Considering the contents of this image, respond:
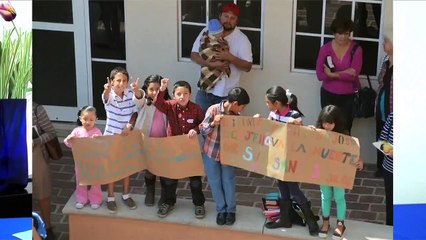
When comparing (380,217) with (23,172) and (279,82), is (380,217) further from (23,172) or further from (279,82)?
(23,172)

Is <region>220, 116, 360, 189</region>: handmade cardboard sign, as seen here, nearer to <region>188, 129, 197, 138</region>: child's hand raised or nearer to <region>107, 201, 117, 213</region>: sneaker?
<region>188, 129, 197, 138</region>: child's hand raised

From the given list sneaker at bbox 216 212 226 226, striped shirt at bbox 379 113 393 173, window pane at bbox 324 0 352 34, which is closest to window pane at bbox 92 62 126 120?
sneaker at bbox 216 212 226 226

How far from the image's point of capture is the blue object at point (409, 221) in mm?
3553

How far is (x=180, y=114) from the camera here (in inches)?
154

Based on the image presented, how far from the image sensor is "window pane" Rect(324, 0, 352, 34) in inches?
154

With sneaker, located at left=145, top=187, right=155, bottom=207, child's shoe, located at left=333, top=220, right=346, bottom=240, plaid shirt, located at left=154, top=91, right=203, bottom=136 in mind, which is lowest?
child's shoe, located at left=333, top=220, right=346, bottom=240

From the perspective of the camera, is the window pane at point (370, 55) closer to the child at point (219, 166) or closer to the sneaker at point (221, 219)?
the child at point (219, 166)

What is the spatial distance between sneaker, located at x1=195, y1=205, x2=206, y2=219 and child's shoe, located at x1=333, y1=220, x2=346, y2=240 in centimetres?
67

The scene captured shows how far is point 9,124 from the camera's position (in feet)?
12.0

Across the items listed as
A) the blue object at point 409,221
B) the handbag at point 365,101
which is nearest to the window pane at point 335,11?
the handbag at point 365,101

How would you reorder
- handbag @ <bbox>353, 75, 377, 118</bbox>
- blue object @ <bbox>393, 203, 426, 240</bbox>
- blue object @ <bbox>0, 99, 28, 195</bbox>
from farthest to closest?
1. handbag @ <bbox>353, 75, 377, 118</bbox>
2. blue object @ <bbox>0, 99, 28, 195</bbox>
3. blue object @ <bbox>393, 203, 426, 240</bbox>

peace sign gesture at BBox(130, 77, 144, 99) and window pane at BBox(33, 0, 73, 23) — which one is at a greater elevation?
window pane at BBox(33, 0, 73, 23)

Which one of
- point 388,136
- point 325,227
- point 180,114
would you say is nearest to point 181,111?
point 180,114

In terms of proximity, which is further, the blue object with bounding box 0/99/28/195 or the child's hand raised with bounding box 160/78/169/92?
the child's hand raised with bounding box 160/78/169/92
